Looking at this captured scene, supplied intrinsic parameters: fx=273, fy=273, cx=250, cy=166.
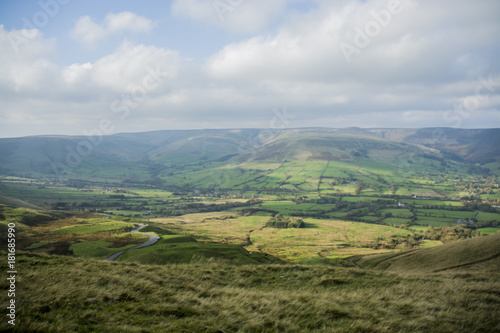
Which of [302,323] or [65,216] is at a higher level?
[302,323]

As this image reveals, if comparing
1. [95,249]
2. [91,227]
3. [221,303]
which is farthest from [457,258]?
[91,227]

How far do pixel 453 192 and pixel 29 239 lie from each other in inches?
9213

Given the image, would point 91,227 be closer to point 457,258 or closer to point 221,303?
point 221,303

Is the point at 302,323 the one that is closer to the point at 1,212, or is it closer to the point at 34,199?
the point at 1,212

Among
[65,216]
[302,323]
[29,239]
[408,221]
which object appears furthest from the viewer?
[408,221]

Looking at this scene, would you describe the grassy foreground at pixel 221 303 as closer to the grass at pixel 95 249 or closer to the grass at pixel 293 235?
the grass at pixel 95 249

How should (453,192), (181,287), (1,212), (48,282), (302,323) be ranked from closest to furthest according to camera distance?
(302,323), (48,282), (181,287), (1,212), (453,192)

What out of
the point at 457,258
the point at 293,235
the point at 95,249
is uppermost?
the point at 457,258

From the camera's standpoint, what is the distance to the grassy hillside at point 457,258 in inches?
1271

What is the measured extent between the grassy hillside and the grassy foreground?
22134 mm

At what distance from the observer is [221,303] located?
1172cm

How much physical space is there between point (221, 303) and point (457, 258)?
127 feet

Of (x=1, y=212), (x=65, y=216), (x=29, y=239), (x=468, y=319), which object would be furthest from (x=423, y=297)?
(x=65, y=216)

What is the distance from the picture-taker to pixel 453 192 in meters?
193
